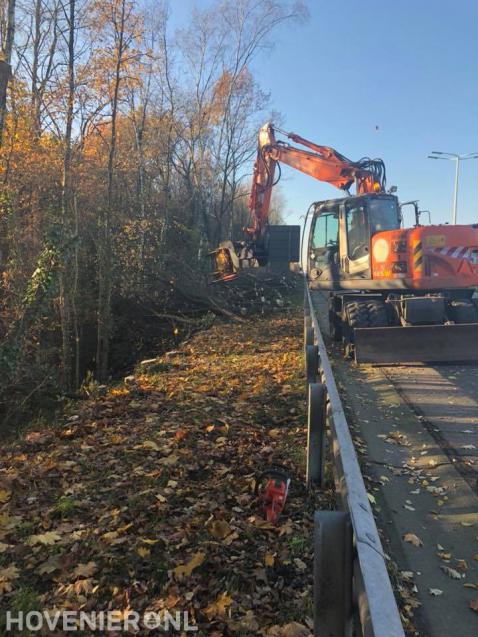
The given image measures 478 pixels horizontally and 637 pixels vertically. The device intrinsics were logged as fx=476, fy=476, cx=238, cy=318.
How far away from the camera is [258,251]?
1533 cm

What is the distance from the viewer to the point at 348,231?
429 inches

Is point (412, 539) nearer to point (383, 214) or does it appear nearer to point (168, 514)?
point (168, 514)

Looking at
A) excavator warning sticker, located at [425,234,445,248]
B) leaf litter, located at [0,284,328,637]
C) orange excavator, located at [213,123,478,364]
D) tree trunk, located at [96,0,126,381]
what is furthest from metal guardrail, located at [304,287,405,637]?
tree trunk, located at [96,0,126,381]

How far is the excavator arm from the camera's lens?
1257cm

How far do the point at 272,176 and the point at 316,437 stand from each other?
12.0 metres

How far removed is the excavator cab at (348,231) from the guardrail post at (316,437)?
6.90 m

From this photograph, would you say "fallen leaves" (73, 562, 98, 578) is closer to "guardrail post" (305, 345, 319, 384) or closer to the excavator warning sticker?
"guardrail post" (305, 345, 319, 384)

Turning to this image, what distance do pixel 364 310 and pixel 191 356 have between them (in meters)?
3.74

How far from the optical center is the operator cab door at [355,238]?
415 inches

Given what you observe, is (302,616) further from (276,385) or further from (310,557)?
(276,385)

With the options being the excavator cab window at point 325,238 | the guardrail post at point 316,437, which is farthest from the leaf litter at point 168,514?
the excavator cab window at point 325,238

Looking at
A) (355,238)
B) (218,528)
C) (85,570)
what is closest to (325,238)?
(355,238)

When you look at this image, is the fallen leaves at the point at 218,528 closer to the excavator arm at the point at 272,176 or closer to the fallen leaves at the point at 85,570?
the fallen leaves at the point at 85,570

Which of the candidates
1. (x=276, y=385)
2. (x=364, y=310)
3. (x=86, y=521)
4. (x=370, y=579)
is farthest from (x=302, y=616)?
(x=364, y=310)
